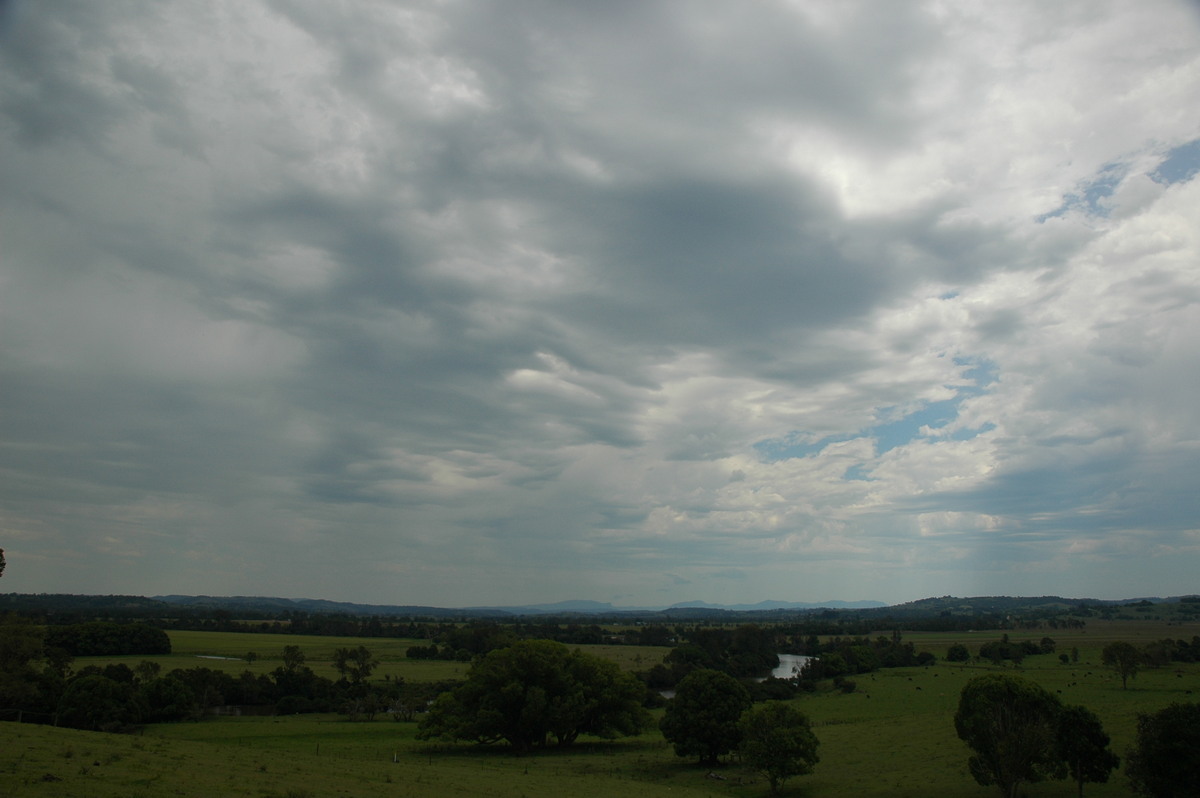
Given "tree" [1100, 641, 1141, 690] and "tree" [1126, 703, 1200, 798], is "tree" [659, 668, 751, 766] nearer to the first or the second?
"tree" [1126, 703, 1200, 798]

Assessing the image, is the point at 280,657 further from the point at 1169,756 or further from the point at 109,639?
the point at 1169,756

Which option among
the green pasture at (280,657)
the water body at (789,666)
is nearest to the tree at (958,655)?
the water body at (789,666)

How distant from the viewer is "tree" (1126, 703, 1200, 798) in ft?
113

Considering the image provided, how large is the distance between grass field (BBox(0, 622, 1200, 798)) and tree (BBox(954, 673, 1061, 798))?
2.89 meters

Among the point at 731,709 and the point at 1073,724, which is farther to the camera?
the point at 731,709

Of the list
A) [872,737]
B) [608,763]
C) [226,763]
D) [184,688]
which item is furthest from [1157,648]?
[184,688]

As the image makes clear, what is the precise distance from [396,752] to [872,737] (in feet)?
141

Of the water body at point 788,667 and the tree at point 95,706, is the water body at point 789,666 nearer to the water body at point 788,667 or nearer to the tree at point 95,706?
the water body at point 788,667

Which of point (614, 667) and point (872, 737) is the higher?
point (614, 667)

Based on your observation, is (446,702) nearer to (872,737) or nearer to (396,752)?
(396,752)

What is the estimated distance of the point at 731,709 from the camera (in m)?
58.8

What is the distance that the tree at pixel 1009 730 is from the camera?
130 feet

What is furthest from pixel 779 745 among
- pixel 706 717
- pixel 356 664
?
pixel 356 664

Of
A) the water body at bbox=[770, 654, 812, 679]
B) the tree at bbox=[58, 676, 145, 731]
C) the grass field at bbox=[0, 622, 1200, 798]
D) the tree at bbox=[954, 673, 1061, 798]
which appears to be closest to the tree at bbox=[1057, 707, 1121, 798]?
the tree at bbox=[954, 673, 1061, 798]
